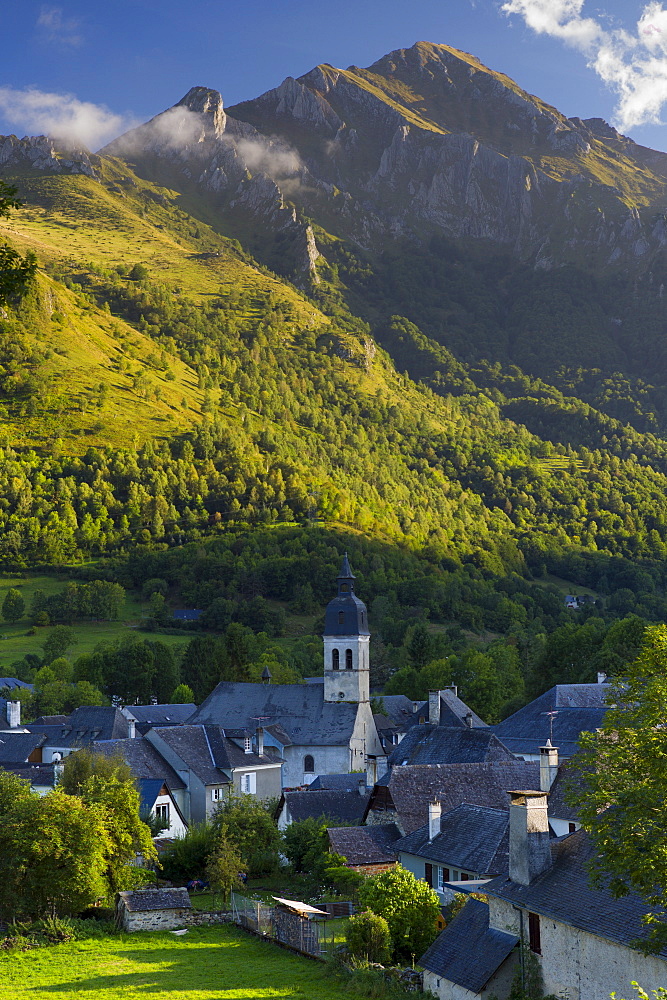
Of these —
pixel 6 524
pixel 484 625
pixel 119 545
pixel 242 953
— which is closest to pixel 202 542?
pixel 119 545

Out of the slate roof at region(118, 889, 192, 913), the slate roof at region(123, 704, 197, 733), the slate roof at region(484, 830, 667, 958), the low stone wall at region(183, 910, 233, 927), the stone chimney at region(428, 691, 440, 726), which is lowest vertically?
the low stone wall at region(183, 910, 233, 927)

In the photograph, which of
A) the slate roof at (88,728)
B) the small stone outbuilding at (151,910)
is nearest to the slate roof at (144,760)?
the slate roof at (88,728)

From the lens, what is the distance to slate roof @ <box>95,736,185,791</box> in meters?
58.0

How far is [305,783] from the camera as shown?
77.0 m

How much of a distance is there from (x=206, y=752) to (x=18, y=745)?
23923 mm

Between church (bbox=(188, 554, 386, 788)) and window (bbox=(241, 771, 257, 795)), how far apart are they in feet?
29.7

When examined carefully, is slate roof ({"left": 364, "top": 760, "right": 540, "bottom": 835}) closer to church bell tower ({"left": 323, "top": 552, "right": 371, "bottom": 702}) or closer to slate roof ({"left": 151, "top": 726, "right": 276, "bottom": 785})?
slate roof ({"left": 151, "top": 726, "right": 276, "bottom": 785})

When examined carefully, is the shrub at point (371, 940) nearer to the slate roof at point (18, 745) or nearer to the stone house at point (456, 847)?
the stone house at point (456, 847)

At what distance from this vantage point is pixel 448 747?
183 feet

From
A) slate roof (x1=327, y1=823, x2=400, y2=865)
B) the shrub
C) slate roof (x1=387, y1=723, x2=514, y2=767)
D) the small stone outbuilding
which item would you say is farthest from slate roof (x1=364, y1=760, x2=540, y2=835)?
the shrub

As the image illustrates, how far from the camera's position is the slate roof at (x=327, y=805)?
49219mm

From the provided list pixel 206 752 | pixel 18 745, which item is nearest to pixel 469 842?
pixel 206 752

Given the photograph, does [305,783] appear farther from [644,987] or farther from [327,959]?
[644,987]

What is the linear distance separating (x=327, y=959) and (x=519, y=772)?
16.7 metres
